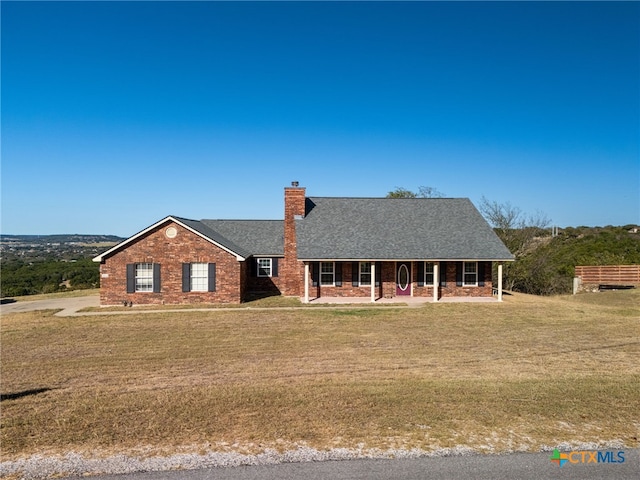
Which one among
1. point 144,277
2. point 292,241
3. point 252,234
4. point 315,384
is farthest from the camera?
point 252,234

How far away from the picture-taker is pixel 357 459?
6.12 metres

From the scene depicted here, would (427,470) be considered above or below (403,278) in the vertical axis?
below

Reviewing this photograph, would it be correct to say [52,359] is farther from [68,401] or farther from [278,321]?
[278,321]

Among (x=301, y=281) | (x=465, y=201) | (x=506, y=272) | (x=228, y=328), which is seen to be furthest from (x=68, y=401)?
(x=506, y=272)

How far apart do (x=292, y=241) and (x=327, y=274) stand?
10.1ft

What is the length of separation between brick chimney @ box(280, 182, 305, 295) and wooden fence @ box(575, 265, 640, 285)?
22.4 m

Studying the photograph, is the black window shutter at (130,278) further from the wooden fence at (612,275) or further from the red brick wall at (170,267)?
the wooden fence at (612,275)

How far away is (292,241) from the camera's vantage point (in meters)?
27.1

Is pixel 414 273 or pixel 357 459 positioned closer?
pixel 357 459

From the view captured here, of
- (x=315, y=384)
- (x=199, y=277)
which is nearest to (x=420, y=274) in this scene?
(x=199, y=277)

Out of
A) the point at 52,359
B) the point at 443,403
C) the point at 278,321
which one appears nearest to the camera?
the point at 443,403

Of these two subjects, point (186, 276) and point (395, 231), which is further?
point (395, 231)

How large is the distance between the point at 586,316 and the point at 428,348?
10546 mm

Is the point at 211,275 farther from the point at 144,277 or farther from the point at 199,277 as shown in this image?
the point at 144,277
